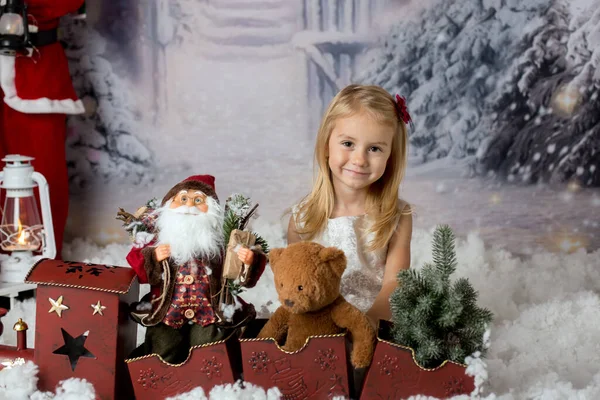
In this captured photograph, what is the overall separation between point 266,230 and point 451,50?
82cm

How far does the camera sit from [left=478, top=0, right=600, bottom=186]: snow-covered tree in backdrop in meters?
2.23

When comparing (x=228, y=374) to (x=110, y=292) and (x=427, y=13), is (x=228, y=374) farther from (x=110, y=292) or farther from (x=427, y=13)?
(x=427, y=13)

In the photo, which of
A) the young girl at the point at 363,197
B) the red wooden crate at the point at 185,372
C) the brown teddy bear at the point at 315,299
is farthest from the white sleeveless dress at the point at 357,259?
the red wooden crate at the point at 185,372

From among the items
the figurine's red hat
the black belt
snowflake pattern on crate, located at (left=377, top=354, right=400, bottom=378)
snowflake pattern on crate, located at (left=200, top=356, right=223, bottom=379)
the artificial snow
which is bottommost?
the artificial snow

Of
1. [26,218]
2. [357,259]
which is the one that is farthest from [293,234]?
[26,218]

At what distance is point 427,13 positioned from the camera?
228cm

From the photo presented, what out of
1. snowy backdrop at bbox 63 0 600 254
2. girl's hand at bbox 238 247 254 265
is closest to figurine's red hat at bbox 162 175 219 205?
girl's hand at bbox 238 247 254 265

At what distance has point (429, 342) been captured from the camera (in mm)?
1109

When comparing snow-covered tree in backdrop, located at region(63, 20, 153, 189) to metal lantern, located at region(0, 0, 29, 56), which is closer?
metal lantern, located at region(0, 0, 29, 56)

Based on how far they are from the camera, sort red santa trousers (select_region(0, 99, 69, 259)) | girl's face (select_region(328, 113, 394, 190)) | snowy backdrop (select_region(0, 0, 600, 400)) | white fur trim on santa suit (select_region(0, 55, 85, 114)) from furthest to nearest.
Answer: snowy backdrop (select_region(0, 0, 600, 400))
red santa trousers (select_region(0, 99, 69, 259))
white fur trim on santa suit (select_region(0, 55, 85, 114))
girl's face (select_region(328, 113, 394, 190))

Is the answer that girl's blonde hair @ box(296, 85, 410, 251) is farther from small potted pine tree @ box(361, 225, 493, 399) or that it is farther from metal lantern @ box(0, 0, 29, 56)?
metal lantern @ box(0, 0, 29, 56)

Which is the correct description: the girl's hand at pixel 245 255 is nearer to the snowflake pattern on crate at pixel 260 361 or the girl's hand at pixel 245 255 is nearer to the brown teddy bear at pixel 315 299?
the brown teddy bear at pixel 315 299

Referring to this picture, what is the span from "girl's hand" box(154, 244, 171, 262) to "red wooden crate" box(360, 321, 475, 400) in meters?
0.38

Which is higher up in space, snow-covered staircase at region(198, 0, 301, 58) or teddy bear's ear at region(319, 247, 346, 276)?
snow-covered staircase at region(198, 0, 301, 58)
